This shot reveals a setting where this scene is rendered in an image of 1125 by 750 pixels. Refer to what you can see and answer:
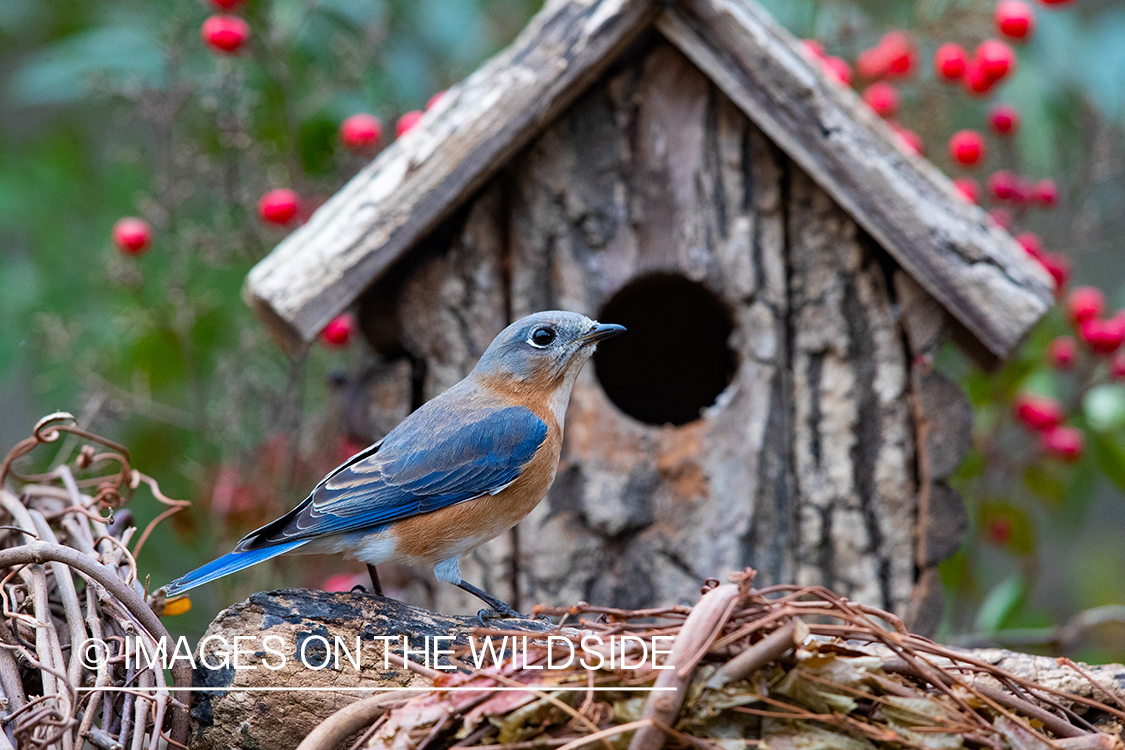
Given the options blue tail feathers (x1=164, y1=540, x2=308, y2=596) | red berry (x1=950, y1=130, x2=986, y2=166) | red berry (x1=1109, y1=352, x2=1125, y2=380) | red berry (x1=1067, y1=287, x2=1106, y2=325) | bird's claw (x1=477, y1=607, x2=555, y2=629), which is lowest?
bird's claw (x1=477, y1=607, x2=555, y2=629)

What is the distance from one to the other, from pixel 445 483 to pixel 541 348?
417 millimetres

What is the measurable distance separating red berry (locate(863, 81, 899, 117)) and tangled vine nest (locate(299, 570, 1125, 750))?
2570 millimetres

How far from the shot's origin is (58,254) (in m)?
4.23

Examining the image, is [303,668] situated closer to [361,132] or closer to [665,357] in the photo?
[361,132]

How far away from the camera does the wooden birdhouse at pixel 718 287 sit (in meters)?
3.12

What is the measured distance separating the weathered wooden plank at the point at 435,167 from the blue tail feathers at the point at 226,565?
861 millimetres

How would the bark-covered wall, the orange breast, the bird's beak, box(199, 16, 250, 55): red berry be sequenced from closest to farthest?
1. the orange breast
2. the bird's beak
3. the bark-covered wall
4. box(199, 16, 250, 55): red berry

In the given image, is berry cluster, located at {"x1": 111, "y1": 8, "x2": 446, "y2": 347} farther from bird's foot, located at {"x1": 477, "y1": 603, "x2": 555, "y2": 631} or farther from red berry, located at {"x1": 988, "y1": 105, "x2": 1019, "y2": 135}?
red berry, located at {"x1": 988, "y1": 105, "x2": 1019, "y2": 135}

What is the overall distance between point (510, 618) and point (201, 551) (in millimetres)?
2154

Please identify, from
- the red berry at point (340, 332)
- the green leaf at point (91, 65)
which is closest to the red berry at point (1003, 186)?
the red berry at point (340, 332)

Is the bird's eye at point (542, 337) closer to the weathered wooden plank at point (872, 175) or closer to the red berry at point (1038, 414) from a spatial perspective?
the weathered wooden plank at point (872, 175)

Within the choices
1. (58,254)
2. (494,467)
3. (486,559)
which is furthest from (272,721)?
(58,254)

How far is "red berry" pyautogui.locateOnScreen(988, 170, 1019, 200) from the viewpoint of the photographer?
3732 mm

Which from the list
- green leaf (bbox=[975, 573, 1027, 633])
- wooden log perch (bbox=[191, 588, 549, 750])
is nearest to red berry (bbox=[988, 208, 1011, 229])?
green leaf (bbox=[975, 573, 1027, 633])
